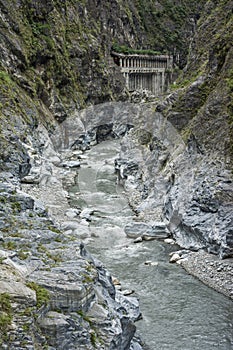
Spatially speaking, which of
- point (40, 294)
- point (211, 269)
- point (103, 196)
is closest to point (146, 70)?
point (103, 196)

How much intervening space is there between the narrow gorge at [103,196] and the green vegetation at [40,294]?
40 mm

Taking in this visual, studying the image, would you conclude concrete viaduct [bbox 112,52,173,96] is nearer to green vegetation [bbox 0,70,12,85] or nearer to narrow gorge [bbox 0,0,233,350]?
narrow gorge [bbox 0,0,233,350]

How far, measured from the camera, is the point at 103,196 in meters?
36.2

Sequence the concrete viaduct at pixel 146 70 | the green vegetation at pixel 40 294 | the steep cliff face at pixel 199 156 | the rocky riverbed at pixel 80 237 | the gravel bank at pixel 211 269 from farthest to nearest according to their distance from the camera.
→ 1. the concrete viaduct at pixel 146 70
2. the steep cliff face at pixel 199 156
3. the gravel bank at pixel 211 269
4. the rocky riverbed at pixel 80 237
5. the green vegetation at pixel 40 294

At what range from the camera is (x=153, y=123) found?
42.2m

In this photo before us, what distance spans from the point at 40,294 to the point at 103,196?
23.8 metres

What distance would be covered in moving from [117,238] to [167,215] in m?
3.91

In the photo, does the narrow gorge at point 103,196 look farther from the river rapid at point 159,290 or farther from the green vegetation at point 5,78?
the green vegetation at point 5,78

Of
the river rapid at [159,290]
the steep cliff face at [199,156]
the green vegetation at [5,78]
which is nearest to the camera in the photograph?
the river rapid at [159,290]

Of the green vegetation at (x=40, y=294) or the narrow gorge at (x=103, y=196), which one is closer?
the green vegetation at (x=40, y=294)

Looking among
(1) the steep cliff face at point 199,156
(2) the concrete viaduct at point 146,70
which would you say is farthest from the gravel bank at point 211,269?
(2) the concrete viaduct at point 146,70

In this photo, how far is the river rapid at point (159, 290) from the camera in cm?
1748

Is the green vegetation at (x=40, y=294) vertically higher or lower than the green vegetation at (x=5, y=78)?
lower

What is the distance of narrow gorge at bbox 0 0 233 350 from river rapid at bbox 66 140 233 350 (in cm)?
7
